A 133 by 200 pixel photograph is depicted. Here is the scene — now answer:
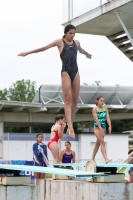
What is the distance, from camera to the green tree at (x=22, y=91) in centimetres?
12506

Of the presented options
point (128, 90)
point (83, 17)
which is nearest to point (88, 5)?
point (83, 17)

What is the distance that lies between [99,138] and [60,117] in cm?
133

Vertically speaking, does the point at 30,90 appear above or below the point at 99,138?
above

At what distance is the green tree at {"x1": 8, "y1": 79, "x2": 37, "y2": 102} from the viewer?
125 meters

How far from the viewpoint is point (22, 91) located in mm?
125500

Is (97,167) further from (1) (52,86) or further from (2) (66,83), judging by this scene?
(1) (52,86)

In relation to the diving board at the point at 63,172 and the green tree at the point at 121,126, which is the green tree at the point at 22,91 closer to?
the green tree at the point at 121,126

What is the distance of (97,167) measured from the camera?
1143 centimetres

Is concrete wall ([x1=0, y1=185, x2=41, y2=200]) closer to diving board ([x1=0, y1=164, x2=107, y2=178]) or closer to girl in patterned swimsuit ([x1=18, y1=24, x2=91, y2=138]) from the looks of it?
diving board ([x1=0, y1=164, x2=107, y2=178])

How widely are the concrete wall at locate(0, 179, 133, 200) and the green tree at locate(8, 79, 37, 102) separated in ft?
363

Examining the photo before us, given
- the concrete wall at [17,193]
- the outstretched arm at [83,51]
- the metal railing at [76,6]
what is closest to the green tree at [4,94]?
the metal railing at [76,6]

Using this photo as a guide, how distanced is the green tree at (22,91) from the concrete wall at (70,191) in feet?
363

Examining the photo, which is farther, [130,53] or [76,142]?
[76,142]

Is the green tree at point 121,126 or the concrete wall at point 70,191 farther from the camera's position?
the green tree at point 121,126
